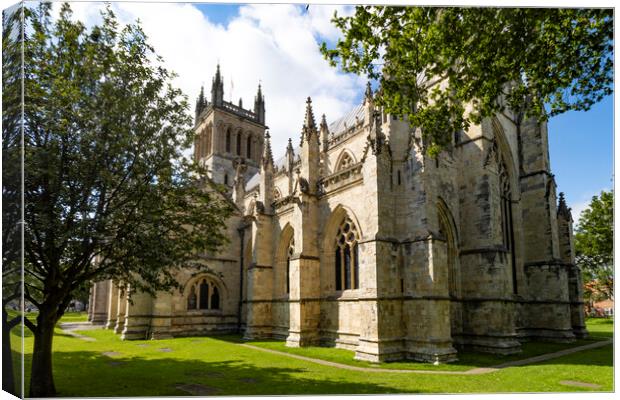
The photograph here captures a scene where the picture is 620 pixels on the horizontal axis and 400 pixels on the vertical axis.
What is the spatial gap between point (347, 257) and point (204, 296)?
11.0m

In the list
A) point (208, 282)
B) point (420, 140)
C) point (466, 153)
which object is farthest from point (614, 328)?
point (208, 282)

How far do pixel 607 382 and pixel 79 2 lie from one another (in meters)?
14.8

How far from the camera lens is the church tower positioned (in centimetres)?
4153

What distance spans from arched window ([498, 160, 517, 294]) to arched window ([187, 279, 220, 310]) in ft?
54.4

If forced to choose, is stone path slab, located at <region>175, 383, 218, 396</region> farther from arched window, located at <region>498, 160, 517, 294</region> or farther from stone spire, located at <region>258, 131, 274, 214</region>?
arched window, located at <region>498, 160, 517, 294</region>

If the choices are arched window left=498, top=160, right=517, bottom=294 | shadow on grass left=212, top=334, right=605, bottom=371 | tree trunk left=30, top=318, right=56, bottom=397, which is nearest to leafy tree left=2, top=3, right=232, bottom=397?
tree trunk left=30, top=318, right=56, bottom=397

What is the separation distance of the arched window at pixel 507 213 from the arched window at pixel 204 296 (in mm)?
16568

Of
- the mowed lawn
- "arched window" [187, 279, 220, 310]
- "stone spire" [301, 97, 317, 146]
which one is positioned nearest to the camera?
the mowed lawn

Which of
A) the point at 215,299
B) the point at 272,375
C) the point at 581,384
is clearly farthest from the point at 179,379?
the point at 215,299

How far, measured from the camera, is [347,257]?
18.2 m

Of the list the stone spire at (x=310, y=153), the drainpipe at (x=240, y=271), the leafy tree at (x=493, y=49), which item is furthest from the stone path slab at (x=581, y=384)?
the drainpipe at (x=240, y=271)

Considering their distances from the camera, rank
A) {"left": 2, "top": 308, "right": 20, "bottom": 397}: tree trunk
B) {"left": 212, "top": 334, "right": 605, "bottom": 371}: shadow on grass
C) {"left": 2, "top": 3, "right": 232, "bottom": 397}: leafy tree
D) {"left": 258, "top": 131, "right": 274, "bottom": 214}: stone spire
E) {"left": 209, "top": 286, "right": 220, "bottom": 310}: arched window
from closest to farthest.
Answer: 1. {"left": 2, "top": 308, "right": 20, "bottom": 397}: tree trunk
2. {"left": 2, "top": 3, "right": 232, "bottom": 397}: leafy tree
3. {"left": 212, "top": 334, "right": 605, "bottom": 371}: shadow on grass
4. {"left": 258, "top": 131, "right": 274, "bottom": 214}: stone spire
5. {"left": 209, "top": 286, "right": 220, "bottom": 310}: arched window

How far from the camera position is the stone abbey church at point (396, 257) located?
15.0 metres

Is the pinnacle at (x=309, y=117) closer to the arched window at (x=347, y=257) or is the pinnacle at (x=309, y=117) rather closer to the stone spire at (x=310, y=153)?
the stone spire at (x=310, y=153)
